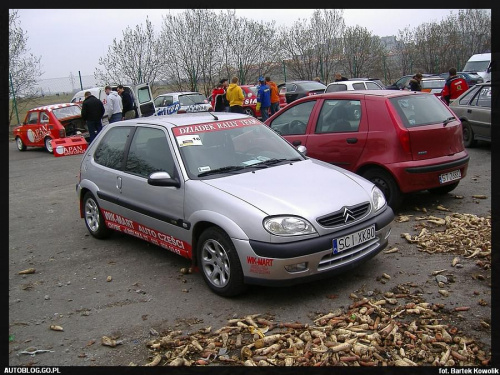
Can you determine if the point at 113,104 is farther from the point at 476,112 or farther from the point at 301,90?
the point at 476,112

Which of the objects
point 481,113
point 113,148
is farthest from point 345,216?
point 481,113

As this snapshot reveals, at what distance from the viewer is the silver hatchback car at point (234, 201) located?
4.20m

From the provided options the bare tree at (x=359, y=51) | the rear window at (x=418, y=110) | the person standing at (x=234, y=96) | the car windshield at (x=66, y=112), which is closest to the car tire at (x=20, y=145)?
the car windshield at (x=66, y=112)

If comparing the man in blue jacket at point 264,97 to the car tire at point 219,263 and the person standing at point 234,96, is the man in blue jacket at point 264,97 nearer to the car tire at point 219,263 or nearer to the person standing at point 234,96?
the person standing at point 234,96

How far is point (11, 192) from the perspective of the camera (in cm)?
1057

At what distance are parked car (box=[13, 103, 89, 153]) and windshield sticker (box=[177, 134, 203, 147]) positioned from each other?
12.2m

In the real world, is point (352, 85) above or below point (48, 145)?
above

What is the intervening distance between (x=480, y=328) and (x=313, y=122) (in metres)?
4.36

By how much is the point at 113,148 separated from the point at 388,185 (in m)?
3.68

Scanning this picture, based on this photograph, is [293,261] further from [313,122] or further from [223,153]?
[313,122]

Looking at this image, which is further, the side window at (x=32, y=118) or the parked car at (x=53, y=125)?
the side window at (x=32, y=118)

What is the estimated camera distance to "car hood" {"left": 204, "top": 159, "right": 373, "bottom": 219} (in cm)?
431

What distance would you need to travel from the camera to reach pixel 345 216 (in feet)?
14.4

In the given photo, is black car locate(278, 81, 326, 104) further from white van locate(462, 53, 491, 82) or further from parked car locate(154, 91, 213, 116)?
white van locate(462, 53, 491, 82)
